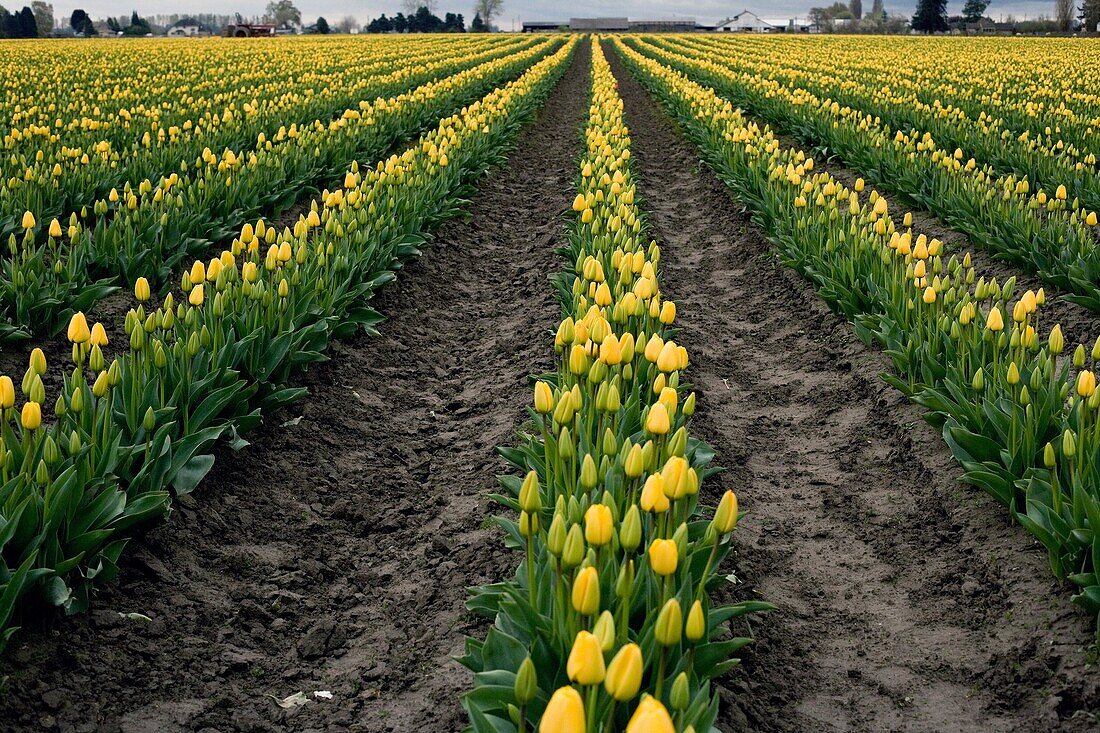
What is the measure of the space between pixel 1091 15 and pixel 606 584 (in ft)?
287

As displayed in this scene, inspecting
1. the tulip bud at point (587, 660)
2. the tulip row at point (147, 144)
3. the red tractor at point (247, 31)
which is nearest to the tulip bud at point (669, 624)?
the tulip bud at point (587, 660)

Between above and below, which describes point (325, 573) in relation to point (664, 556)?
below

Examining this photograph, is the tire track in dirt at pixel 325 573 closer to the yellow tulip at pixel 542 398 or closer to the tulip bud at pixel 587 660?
the yellow tulip at pixel 542 398

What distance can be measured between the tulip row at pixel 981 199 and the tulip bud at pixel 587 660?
20.3 ft

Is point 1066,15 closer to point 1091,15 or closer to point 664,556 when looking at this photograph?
point 1091,15

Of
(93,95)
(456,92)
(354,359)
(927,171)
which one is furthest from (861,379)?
(456,92)

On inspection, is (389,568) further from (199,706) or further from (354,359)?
(354,359)

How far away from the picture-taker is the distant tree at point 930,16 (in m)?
92.5

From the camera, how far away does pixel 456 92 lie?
21078 mm

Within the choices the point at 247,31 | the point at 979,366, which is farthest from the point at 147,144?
the point at 247,31

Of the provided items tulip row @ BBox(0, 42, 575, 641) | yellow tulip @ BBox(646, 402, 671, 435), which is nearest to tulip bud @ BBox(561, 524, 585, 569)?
yellow tulip @ BBox(646, 402, 671, 435)

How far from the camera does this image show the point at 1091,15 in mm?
74688

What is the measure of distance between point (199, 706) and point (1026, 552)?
302cm

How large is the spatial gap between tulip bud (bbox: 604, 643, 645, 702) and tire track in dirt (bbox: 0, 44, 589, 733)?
3.82 ft
